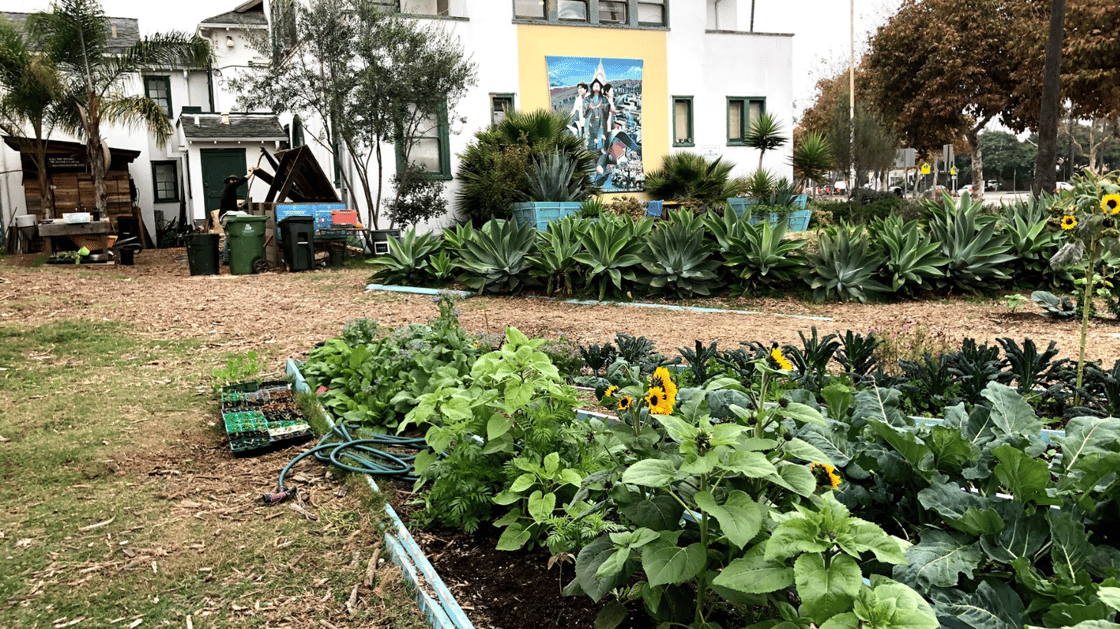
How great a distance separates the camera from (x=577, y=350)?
19.1ft

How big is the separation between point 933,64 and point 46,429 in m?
30.6

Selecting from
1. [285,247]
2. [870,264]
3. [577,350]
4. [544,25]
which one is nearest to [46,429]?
[577,350]

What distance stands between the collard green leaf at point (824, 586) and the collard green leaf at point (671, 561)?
0.92 feet

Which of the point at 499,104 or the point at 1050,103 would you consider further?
the point at 499,104

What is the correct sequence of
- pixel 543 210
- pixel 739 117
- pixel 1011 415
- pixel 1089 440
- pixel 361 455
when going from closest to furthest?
pixel 1089 440
pixel 1011 415
pixel 361 455
pixel 543 210
pixel 739 117

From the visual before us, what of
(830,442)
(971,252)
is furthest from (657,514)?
(971,252)

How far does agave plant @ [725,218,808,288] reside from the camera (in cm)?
881

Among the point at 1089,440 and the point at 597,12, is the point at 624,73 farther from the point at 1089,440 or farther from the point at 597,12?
the point at 1089,440

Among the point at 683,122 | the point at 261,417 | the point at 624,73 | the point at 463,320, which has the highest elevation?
the point at 624,73

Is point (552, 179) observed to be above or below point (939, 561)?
above

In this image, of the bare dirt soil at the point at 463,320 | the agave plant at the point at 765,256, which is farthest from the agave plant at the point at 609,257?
the agave plant at the point at 765,256

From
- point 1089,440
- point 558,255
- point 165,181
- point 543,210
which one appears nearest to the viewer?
point 1089,440

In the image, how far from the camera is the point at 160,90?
27.2 metres

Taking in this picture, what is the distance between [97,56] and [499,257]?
1558cm
